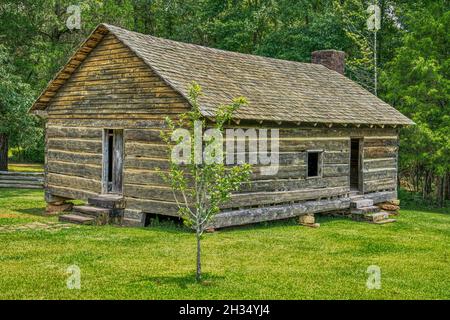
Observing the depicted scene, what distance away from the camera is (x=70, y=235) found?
45.3ft

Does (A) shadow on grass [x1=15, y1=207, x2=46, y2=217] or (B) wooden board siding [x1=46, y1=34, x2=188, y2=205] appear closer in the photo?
(B) wooden board siding [x1=46, y1=34, x2=188, y2=205]

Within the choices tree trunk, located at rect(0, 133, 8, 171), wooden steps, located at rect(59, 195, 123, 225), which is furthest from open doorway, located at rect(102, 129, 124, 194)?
tree trunk, located at rect(0, 133, 8, 171)

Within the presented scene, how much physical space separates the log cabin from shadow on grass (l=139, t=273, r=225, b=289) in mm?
4848

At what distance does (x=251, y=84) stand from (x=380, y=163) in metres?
7.01

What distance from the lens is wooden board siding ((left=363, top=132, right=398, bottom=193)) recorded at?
2092cm

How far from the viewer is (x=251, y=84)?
18.0 m

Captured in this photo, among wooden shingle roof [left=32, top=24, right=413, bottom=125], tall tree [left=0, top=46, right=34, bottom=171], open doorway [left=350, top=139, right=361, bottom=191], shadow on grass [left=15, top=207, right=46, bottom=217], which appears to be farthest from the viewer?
tall tree [left=0, top=46, right=34, bottom=171]

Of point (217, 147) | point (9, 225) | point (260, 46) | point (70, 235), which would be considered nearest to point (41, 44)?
point (260, 46)

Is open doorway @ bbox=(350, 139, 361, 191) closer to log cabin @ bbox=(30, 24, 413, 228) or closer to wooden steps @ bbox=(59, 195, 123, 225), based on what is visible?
log cabin @ bbox=(30, 24, 413, 228)

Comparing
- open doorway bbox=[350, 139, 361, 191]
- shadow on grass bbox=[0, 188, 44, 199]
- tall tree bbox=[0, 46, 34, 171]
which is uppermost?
tall tree bbox=[0, 46, 34, 171]

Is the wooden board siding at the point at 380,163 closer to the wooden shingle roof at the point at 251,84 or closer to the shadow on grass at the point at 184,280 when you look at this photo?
the wooden shingle roof at the point at 251,84

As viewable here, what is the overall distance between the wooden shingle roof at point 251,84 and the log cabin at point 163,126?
6 cm

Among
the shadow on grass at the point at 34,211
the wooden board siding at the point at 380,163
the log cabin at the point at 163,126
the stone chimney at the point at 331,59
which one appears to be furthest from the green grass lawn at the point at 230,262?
the stone chimney at the point at 331,59

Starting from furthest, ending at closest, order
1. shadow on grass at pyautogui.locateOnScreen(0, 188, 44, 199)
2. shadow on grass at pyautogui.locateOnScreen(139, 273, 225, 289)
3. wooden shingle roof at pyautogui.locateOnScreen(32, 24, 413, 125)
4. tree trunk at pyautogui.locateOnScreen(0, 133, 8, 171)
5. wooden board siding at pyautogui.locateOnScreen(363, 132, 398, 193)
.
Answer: tree trunk at pyautogui.locateOnScreen(0, 133, 8, 171), shadow on grass at pyautogui.locateOnScreen(0, 188, 44, 199), wooden board siding at pyautogui.locateOnScreen(363, 132, 398, 193), wooden shingle roof at pyautogui.locateOnScreen(32, 24, 413, 125), shadow on grass at pyautogui.locateOnScreen(139, 273, 225, 289)
